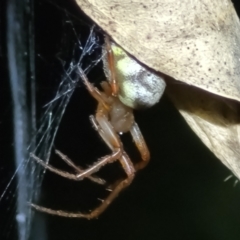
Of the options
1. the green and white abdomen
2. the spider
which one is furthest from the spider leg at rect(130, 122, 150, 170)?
the green and white abdomen

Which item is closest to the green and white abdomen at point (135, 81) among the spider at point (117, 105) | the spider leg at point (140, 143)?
the spider at point (117, 105)

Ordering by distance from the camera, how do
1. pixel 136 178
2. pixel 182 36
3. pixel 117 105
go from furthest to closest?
pixel 136 178, pixel 117 105, pixel 182 36

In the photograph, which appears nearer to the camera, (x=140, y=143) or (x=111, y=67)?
(x=111, y=67)

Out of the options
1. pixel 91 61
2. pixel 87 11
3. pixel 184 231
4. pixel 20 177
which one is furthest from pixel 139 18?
pixel 184 231

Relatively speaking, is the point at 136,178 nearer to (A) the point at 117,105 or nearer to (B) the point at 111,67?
(A) the point at 117,105

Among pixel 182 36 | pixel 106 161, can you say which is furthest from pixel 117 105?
pixel 182 36

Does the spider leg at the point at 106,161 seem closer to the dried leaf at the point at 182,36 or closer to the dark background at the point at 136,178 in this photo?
the dark background at the point at 136,178

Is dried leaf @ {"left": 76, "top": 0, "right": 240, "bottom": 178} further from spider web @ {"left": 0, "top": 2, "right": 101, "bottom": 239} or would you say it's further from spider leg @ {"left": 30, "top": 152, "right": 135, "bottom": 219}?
spider leg @ {"left": 30, "top": 152, "right": 135, "bottom": 219}

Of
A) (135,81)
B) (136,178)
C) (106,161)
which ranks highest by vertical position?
(135,81)
